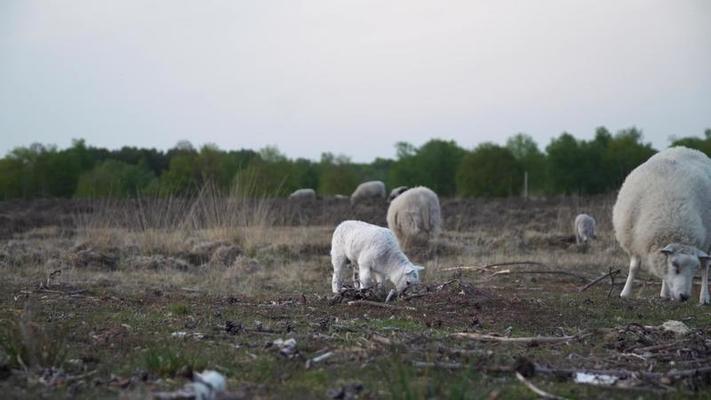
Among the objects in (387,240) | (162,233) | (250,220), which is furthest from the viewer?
(250,220)

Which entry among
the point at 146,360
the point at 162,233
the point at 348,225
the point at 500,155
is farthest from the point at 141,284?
the point at 500,155

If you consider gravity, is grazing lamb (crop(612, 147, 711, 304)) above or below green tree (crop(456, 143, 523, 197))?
below

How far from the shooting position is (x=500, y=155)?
59.5 metres

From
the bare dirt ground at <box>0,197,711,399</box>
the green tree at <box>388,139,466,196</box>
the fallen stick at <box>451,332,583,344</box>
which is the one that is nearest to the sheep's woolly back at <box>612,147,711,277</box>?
the bare dirt ground at <box>0,197,711,399</box>

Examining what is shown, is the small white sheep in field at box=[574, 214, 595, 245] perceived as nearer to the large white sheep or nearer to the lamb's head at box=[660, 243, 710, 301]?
the large white sheep

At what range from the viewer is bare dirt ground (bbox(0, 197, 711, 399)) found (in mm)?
5055

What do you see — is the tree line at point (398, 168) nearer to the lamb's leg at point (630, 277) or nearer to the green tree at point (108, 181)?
the green tree at point (108, 181)

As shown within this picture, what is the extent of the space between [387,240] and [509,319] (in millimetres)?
3299

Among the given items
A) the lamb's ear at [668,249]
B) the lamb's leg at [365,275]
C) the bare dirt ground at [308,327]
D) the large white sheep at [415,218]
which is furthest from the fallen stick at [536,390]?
the large white sheep at [415,218]

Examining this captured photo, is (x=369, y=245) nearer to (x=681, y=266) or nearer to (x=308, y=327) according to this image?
(x=308, y=327)

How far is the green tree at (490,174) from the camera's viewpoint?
2318 inches

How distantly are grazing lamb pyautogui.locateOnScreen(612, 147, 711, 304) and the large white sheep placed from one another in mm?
7644

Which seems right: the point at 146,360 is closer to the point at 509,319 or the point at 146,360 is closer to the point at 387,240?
the point at 509,319

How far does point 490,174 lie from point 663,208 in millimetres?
46950
